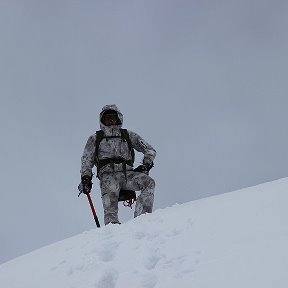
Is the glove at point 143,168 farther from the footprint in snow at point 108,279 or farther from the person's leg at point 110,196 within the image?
the footprint in snow at point 108,279

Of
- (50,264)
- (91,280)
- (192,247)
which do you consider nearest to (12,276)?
(50,264)

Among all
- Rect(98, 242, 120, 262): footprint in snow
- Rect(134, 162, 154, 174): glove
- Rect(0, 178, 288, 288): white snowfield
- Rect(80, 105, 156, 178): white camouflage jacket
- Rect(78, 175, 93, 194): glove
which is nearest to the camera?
Rect(0, 178, 288, 288): white snowfield

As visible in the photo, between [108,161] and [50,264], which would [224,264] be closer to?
[50,264]

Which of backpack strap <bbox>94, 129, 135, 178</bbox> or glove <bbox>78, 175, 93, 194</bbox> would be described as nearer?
glove <bbox>78, 175, 93, 194</bbox>

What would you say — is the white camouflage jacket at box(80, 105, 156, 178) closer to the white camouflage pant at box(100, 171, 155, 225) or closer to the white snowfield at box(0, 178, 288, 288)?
the white camouflage pant at box(100, 171, 155, 225)

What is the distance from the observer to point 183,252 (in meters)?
4.82

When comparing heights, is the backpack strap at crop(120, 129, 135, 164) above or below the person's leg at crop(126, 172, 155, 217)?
above

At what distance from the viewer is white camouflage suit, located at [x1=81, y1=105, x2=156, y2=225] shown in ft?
26.0

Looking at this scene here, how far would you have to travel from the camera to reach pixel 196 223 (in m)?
5.65

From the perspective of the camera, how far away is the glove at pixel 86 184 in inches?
322

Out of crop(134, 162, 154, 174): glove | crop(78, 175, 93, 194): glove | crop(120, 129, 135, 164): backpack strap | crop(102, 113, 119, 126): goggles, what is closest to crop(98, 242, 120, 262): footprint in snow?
crop(78, 175, 93, 194): glove

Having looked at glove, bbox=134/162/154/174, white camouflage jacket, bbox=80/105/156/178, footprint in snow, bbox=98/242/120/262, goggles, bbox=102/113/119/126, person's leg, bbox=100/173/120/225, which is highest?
goggles, bbox=102/113/119/126

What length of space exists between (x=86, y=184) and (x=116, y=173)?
1.63ft

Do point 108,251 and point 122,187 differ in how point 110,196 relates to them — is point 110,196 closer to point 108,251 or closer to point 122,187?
point 122,187
